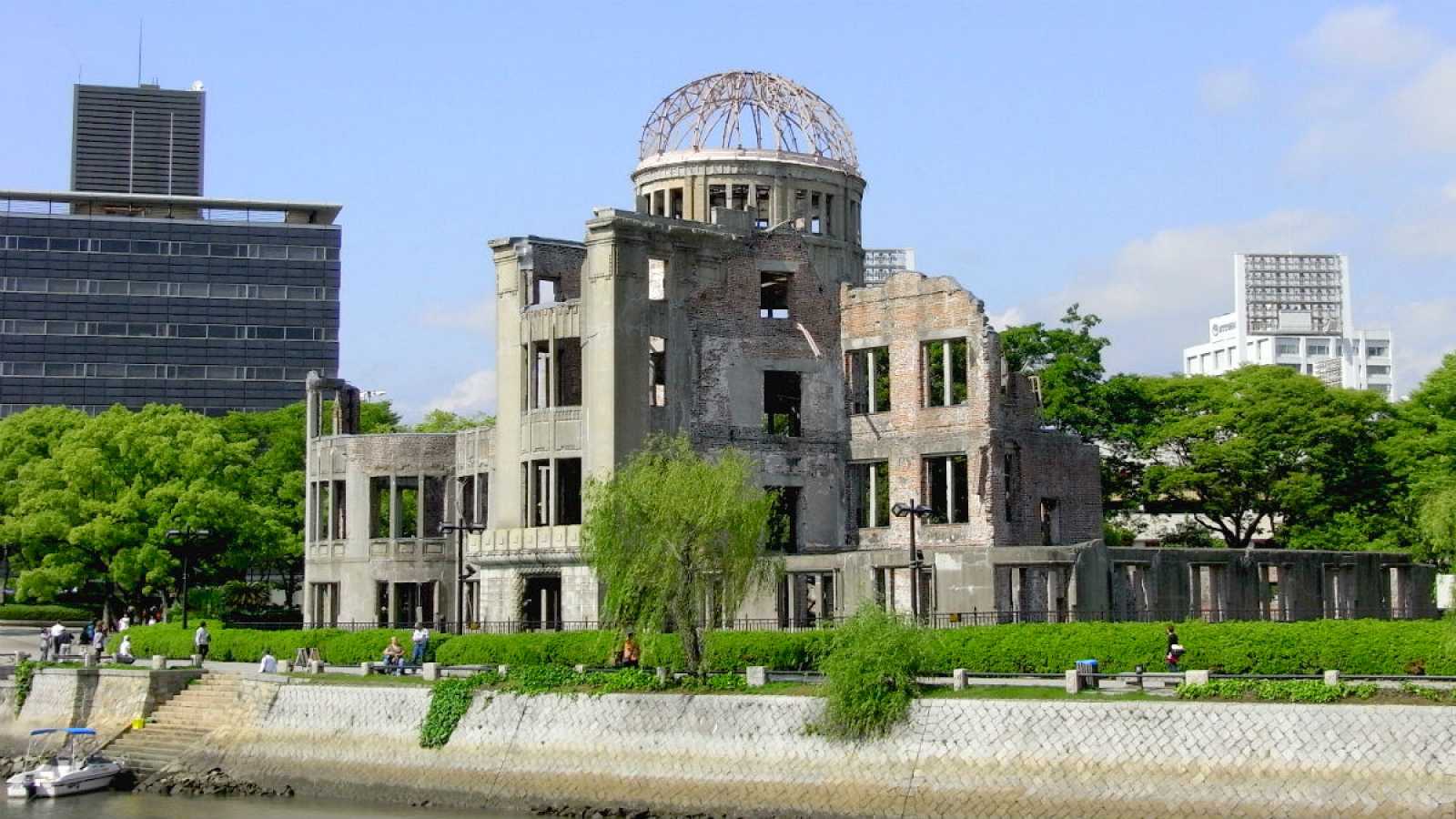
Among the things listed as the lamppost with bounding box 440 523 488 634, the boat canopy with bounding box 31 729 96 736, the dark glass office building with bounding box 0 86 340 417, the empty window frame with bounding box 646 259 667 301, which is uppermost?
the dark glass office building with bounding box 0 86 340 417

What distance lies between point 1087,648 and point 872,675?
6347 mm

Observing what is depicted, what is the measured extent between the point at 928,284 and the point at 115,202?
8542 centimetres

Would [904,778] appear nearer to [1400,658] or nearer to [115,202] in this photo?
[1400,658]

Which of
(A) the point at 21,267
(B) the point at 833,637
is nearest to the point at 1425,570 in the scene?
(B) the point at 833,637

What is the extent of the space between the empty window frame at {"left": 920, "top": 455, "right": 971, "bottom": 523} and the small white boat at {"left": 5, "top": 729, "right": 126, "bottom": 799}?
80.5 feet

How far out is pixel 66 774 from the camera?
154 feet

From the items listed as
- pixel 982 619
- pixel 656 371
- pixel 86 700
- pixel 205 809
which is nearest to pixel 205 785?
pixel 205 809

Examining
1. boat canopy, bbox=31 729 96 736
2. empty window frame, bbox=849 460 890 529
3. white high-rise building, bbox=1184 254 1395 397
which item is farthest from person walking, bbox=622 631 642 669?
white high-rise building, bbox=1184 254 1395 397

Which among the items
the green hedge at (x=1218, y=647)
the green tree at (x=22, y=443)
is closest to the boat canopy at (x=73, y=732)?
the green hedge at (x=1218, y=647)

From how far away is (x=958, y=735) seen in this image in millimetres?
37531

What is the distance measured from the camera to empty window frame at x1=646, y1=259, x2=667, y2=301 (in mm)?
58844

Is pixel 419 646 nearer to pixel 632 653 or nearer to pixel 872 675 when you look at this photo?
pixel 632 653

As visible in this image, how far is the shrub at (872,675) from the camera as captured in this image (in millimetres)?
38344

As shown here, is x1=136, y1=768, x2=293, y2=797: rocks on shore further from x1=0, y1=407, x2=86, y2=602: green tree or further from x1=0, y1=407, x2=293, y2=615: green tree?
x1=0, y1=407, x2=86, y2=602: green tree
